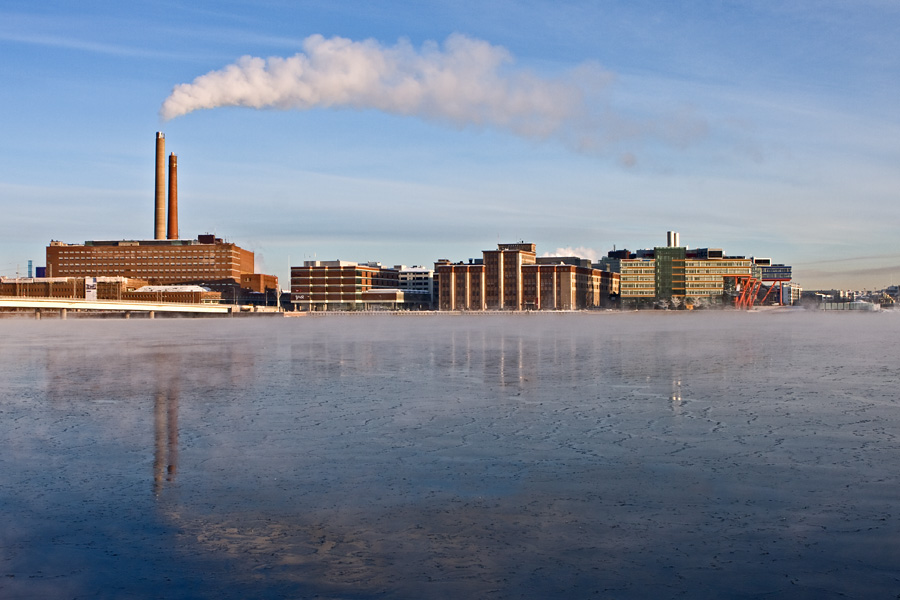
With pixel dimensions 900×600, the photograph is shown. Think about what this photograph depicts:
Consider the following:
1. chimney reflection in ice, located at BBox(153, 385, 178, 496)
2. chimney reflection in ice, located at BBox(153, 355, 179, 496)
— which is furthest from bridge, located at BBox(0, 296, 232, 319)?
chimney reflection in ice, located at BBox(153, 385, 178, 496)

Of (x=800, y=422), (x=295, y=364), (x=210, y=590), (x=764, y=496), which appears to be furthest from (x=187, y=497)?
(x=295, y=364)

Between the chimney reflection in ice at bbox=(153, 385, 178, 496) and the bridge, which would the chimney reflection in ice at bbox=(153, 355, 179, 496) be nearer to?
the chimney reflection in ice at bbox=(153, 385, 178, 496)

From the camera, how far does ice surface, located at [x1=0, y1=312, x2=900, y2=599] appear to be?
31.9 feet

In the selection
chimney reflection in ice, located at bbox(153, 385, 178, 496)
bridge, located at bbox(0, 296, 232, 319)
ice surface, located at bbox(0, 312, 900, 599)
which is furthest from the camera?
bridge, located at bbox(0, 296, 232, 319)

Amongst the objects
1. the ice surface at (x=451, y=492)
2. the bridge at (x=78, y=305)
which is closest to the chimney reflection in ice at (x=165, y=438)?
the ice surface at (x=451, y=492)

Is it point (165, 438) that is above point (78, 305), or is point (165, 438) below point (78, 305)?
below

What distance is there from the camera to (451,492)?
13.5 metres

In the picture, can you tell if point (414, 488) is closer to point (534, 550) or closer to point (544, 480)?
point (544, 480)

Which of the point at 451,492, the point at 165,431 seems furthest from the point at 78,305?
the point at 451,492

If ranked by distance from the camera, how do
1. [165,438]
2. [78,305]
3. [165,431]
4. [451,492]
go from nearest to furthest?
1. [451,492]
2. [165,438]
3. [165,431]
4. [78,305]

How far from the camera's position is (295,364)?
135ft

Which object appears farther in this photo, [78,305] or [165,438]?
[78,305]

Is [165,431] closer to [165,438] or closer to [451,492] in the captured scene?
[165,438]

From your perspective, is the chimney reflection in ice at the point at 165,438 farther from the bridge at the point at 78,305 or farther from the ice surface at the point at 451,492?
the bridge at the point at 78,305
